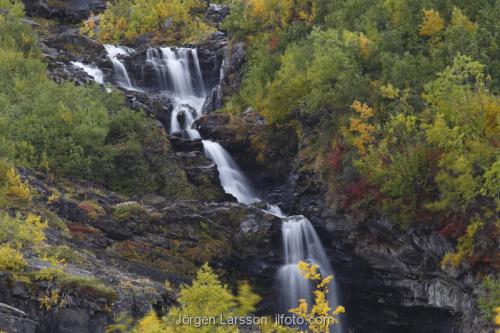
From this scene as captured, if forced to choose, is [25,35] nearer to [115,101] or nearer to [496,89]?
[115,101]

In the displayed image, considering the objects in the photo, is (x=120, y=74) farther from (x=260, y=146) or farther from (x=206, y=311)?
(x=206, y=311)

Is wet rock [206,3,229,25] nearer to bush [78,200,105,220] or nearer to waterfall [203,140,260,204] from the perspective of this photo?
waterfall [203,140,260,204]

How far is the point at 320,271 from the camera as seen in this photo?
Result: 2673cm

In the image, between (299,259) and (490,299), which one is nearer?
(490,299)

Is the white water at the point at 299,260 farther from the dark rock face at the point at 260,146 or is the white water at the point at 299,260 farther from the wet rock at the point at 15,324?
the wet rock at the point at 15,324

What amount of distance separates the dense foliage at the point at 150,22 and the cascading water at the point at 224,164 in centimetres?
830

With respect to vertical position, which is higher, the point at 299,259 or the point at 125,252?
the point at 299,259

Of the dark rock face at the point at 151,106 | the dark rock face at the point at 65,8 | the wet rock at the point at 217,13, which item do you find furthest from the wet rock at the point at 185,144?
the dark rock face at the point at 65,8

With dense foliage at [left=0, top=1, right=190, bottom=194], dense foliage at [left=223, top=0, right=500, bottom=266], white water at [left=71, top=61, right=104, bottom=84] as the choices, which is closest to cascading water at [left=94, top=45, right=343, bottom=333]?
white water at [left=71, top=61, right=104, bottom=84]

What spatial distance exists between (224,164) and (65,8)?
41.8 meters

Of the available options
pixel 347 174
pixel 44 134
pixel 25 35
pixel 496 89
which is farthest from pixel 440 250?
pixel 25 35

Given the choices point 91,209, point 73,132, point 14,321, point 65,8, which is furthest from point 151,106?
point 65,8

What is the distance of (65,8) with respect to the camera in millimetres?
66562

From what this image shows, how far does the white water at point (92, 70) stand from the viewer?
4512 centimetres
